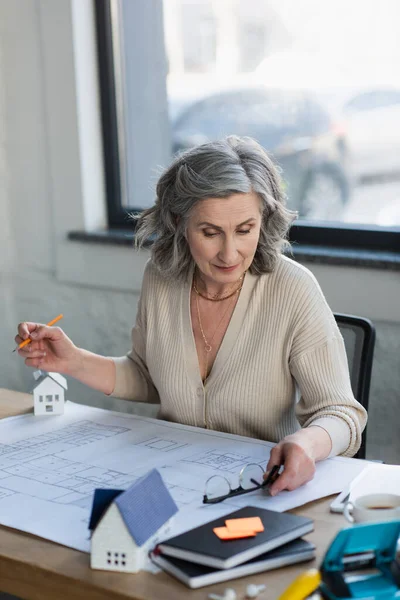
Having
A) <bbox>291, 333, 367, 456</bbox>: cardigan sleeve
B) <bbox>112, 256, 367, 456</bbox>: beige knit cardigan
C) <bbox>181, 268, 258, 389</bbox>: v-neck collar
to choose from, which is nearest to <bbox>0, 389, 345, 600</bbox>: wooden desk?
<bbox>291, 333, 367, 456</bbox>: cardigan sleeve

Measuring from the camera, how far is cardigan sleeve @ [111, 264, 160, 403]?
2.00m

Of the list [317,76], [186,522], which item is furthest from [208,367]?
[317,76]

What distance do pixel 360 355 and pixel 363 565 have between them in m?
0.85

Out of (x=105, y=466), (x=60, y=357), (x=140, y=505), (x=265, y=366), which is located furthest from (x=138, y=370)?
(x=140, y=505)

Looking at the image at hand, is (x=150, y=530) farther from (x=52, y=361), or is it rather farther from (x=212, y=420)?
(x=52, y=361)

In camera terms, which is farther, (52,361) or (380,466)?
(52,361)

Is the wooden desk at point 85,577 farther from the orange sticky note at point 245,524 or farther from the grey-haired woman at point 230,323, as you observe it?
the grey-haired woman at point 230,323

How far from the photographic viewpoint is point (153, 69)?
3250 millimetres

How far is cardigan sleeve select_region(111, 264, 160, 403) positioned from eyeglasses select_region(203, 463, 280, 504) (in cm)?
58

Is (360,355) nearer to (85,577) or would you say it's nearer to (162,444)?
(162,444)

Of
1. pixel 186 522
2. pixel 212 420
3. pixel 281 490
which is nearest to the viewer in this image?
pixel 186 522

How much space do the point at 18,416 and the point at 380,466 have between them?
2.72ft

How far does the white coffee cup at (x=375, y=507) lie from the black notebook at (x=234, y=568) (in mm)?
114

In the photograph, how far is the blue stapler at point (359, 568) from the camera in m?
1.05
